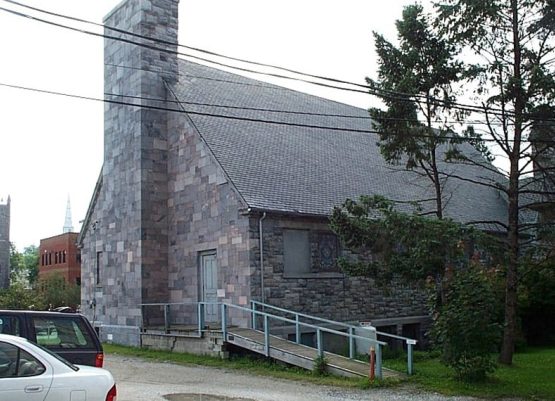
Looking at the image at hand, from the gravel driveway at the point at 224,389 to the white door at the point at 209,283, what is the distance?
4.97 meters

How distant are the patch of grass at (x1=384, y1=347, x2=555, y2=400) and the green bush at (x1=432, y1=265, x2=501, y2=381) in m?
0.35

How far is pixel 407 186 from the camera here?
2869 centimetres

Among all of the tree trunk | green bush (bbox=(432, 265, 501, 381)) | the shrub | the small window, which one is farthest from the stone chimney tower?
green bush (bbox=(432, 265, 501, 381))

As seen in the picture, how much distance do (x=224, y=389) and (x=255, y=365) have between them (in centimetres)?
356

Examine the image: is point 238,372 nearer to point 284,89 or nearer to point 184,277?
point 184,277

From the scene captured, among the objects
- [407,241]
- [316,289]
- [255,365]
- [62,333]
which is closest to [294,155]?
[316,289]

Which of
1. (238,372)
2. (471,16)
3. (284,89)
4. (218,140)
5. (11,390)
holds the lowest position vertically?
(238,372)

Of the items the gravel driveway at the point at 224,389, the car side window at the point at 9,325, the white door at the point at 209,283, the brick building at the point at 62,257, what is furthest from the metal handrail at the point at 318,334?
the brick building at the point at 62,257

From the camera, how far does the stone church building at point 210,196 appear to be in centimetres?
2162

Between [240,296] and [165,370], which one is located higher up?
[240,296]

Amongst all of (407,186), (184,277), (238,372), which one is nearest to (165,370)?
(238,372)

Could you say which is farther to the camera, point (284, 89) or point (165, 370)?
point (284, 89)

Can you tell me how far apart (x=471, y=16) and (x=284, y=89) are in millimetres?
16319

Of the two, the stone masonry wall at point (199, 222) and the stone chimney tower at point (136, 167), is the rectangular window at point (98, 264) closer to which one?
the stone chimney tower at point (136, 167)
